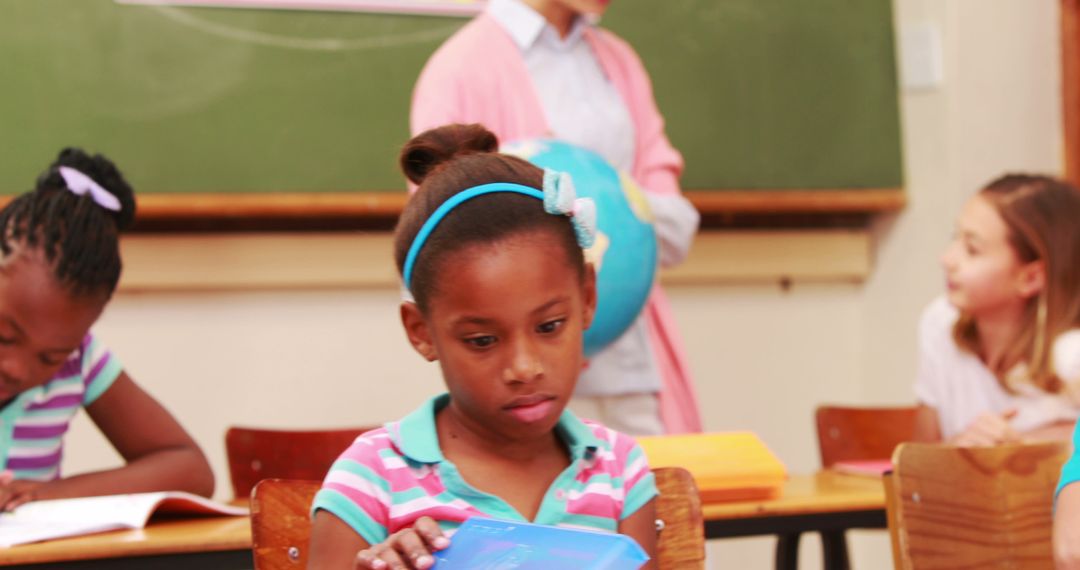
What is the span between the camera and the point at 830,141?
3.92 m

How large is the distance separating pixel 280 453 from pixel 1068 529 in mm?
1376

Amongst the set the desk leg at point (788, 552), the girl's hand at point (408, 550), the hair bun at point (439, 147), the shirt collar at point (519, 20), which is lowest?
the desk leg at point (788, 552)

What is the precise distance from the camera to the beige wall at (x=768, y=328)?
11.2 ft

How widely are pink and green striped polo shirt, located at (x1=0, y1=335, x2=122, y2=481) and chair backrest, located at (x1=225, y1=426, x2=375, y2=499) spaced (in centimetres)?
25

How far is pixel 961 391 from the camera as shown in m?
2.65

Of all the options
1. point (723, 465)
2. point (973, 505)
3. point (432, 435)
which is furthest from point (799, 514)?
point (432, 435)

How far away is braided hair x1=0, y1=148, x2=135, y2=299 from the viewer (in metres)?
1.97

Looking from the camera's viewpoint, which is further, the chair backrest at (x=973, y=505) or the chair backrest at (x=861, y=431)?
the chair backrest at (x=861, y=431)

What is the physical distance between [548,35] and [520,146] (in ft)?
1.79

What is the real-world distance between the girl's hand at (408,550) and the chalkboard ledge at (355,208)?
227cm

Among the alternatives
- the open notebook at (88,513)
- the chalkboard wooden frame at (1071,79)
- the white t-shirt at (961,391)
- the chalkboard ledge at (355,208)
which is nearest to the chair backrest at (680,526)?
the open notebook at (88,513)

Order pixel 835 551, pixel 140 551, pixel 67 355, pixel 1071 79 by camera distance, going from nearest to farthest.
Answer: pixel 140 551, pixel 67 355, pixel 835 551, pixel 1071 79

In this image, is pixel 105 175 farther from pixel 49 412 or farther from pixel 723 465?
pixel 723 465

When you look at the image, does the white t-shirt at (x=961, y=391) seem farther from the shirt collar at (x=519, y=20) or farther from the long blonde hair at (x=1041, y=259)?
the shirt collar at (x=519, y=20)
